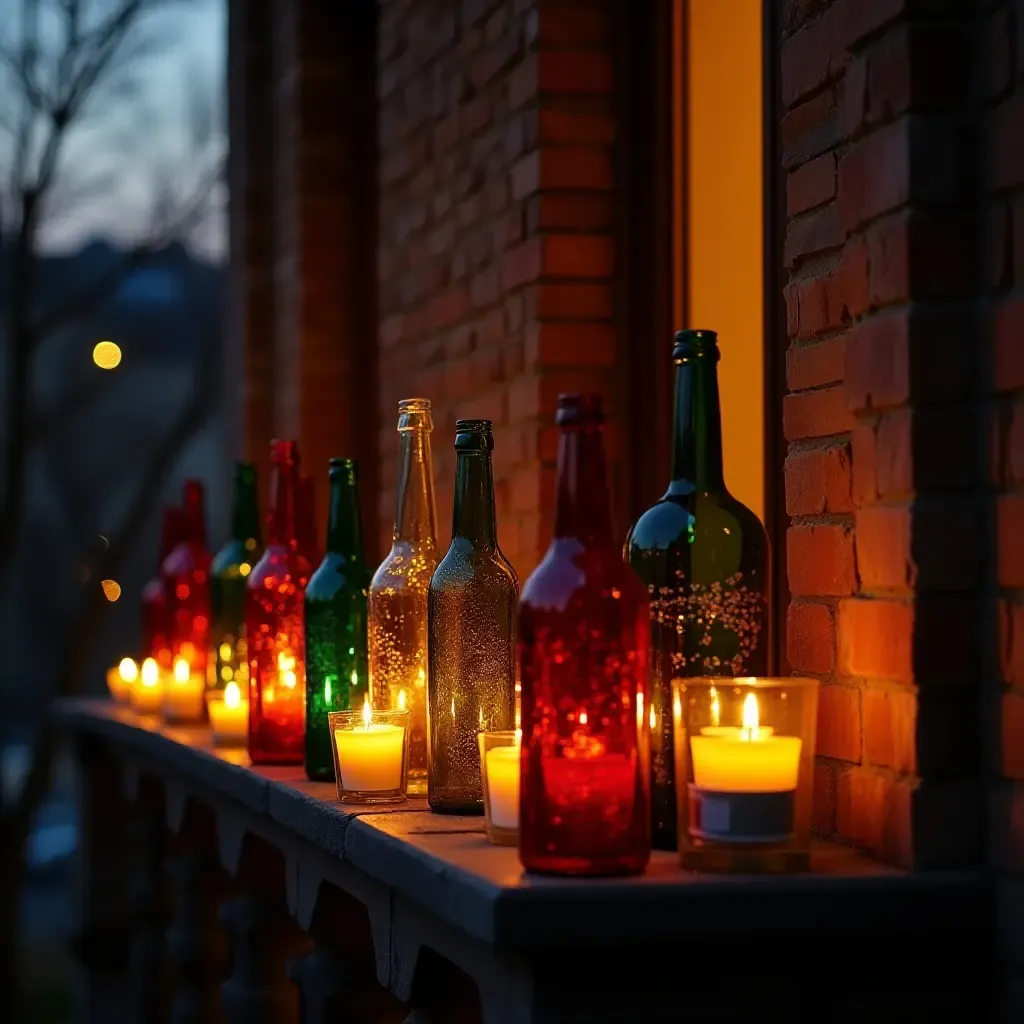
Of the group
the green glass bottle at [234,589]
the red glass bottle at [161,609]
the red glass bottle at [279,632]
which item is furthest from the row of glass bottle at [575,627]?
the red glass bottle at [161,609]

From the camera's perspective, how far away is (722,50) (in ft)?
8.07

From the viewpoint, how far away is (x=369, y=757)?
6.48 feet

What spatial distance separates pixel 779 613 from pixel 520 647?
0.64m

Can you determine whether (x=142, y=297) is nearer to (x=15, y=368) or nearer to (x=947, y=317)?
(x=15, y=368)

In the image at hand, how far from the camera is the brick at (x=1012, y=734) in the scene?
4.71 feet

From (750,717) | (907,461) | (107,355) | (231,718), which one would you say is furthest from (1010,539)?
(107,355)

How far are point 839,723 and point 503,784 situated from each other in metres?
0.32

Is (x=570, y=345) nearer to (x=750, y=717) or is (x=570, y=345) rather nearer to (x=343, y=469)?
(x=343, y=469)

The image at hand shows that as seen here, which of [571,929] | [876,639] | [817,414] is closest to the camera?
[571,929]

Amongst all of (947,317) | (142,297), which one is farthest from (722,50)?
(142,297)

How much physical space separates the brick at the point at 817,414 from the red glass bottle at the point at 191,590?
185 centimetres

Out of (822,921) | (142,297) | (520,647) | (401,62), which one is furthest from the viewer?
(142,297)

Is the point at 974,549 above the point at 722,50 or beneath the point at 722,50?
beneath

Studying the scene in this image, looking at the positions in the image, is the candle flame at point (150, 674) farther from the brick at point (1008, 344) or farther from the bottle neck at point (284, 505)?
the brick at point (1008, 344)
